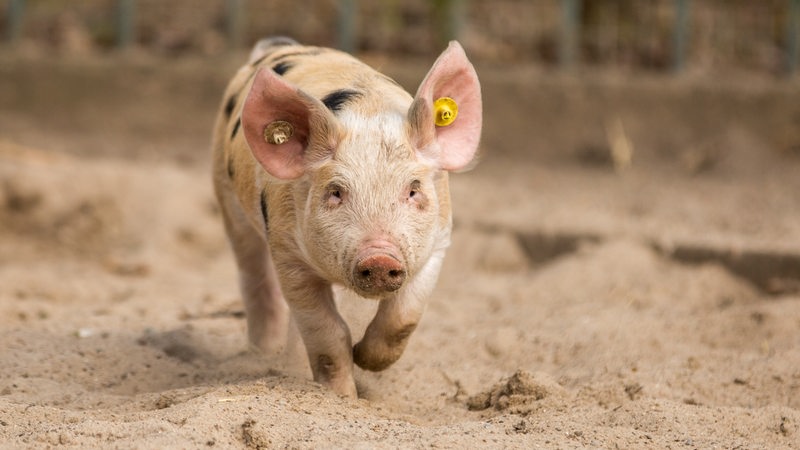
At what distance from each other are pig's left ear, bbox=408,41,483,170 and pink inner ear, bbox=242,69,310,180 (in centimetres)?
49

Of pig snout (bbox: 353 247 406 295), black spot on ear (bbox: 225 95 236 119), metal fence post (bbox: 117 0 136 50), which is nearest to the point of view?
pig snout (bbox: 353 247 406 295)

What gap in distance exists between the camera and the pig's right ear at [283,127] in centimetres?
481

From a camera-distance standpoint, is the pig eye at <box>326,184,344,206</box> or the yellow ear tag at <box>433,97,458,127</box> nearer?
the pig eye at <box>326,184,344,206</box>

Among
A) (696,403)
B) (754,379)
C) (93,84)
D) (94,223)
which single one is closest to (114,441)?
(696,403)

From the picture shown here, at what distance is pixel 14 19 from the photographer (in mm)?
13141

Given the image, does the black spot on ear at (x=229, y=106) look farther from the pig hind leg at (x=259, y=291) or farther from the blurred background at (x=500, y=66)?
the blurred background at (x=500, y=66)

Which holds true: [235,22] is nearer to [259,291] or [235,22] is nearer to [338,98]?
[259,291]

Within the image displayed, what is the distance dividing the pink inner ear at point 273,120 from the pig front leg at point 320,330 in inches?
20.7

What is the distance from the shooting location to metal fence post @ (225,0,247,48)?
1298 centimetres

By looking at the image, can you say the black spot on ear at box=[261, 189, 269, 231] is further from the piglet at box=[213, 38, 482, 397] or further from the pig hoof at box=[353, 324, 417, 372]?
the pig hoof at box=[353, 324, 417, 372]

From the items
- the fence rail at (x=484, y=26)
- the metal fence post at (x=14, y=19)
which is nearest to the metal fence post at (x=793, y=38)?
the fence rail at (x=484, y=26)

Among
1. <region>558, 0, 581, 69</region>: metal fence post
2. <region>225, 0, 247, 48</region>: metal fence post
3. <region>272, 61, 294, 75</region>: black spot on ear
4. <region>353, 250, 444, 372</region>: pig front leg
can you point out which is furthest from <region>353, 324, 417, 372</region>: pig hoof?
<region>225, 0, 247, 48</region>: metal fence post

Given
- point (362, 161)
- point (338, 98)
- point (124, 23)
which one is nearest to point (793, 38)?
point (124, 23)

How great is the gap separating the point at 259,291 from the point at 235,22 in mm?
7116
